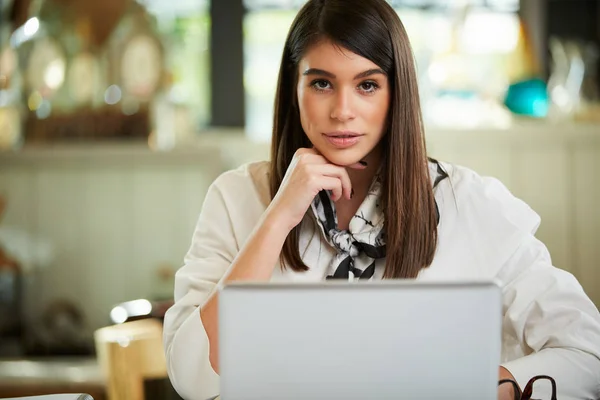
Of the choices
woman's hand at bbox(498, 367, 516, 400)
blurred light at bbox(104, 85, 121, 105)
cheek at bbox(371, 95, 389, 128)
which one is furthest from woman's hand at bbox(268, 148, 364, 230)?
blurred light at bbox(104, 85, 121, 105)

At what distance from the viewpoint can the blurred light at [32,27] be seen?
11.8 feet

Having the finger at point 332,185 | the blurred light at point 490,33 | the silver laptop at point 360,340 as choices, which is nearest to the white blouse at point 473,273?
the finger at point 332,185

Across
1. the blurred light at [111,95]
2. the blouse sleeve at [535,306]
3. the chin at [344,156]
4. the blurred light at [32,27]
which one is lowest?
the blouse sleeve at [535,306]

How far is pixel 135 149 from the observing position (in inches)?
136

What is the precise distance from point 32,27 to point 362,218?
252 centimetres

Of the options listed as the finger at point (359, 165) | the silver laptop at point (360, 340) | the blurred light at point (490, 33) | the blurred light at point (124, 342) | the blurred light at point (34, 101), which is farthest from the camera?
the blurred light at point (490, 33)

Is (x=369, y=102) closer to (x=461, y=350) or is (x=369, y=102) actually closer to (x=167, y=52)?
(x=461, y=350)

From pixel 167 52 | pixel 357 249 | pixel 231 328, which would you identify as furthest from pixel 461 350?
pixel 167 52

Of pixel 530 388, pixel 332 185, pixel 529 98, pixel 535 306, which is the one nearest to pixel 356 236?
pixel 332 185

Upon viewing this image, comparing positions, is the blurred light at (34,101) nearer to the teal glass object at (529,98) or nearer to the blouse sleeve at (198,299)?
the teal glass object at (529,98)

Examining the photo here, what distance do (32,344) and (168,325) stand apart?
7.29 feet

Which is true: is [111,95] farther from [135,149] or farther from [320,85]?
[320,85]

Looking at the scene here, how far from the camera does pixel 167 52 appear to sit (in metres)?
3.65

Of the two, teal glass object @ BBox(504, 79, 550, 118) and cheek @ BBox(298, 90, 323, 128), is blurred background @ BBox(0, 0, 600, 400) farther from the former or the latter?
cheek @ BBox(298, 90, 323, 128)
